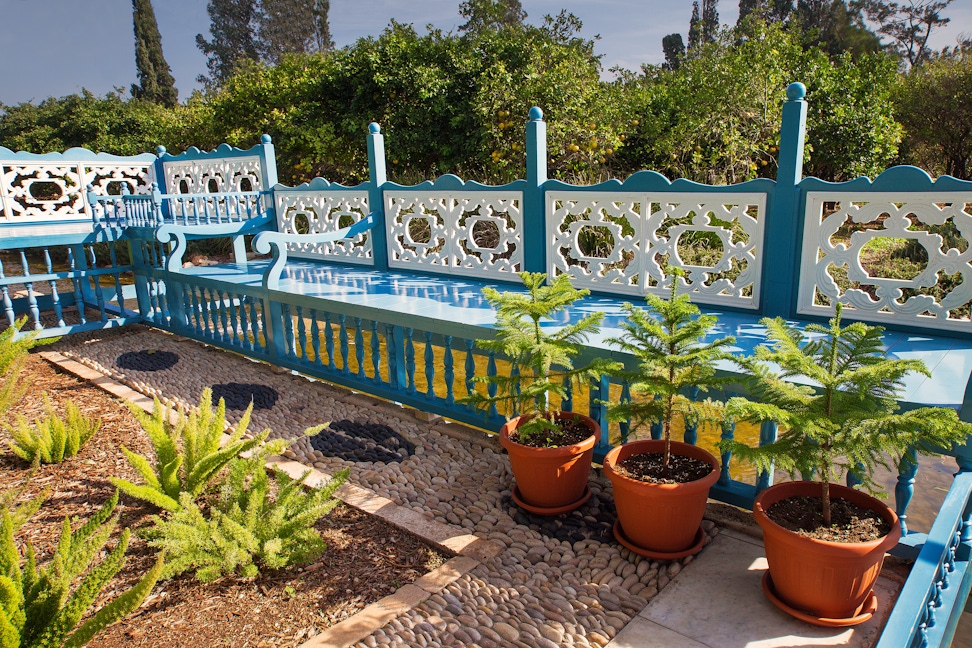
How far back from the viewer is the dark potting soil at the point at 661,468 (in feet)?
9.28

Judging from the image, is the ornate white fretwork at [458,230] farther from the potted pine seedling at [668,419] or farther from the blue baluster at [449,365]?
the potted pine seedling at [668,419]

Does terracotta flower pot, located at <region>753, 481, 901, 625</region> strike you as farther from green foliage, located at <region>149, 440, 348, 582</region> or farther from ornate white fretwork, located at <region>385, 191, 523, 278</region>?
ornate white fretwork, located at <region>385, 191, 523, 278</region>

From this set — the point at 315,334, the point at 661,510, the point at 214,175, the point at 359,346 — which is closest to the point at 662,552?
the point at 661,510

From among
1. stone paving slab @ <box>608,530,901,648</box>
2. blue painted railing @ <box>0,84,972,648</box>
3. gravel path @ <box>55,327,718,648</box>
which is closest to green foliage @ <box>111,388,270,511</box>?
gravel path @ <box>55,327,718,648</box>

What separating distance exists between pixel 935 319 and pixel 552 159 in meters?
7.35

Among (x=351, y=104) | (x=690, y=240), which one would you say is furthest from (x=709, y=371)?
(x=351, y=104)

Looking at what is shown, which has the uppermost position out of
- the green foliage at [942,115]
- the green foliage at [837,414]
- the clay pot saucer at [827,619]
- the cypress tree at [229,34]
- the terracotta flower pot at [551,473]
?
the cypress tree at [229,34]

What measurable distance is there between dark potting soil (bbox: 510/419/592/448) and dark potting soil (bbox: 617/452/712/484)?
0.31 meters

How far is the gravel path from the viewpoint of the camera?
8.16 feet

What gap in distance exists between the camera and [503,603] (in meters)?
2.63

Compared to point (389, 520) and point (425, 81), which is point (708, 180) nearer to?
point (425, 81)

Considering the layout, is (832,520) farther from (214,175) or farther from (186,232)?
(214,175)

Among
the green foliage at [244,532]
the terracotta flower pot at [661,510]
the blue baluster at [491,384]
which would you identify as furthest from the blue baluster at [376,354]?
the terracotta flower pot at [661,510]

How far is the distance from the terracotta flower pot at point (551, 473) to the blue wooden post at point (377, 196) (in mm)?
3224
